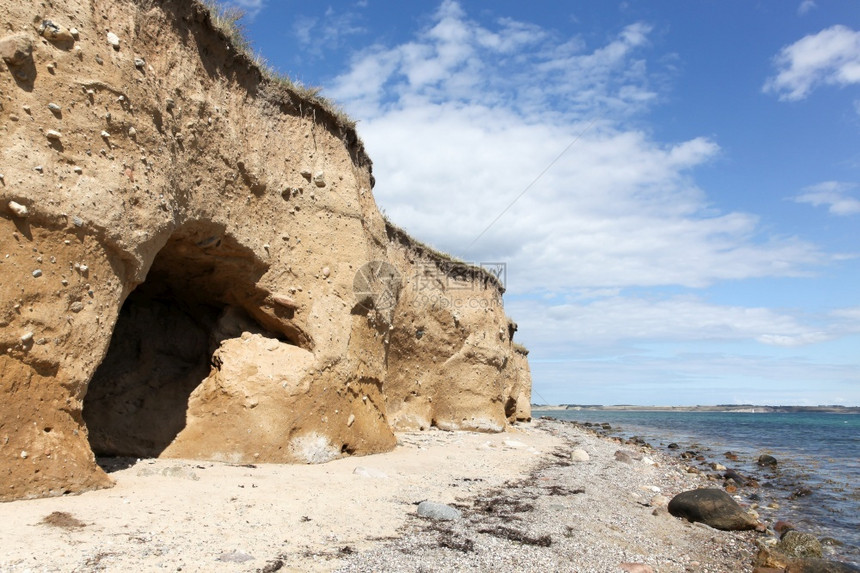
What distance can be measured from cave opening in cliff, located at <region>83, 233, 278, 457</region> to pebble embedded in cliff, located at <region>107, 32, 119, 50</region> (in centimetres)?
251

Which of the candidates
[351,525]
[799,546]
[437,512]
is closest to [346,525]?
[351,525]

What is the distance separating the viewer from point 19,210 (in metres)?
5.13

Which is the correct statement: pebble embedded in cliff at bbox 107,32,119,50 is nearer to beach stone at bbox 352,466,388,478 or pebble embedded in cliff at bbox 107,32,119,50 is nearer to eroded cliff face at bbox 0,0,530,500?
eroded cliff face at bbox 0,0,530,500

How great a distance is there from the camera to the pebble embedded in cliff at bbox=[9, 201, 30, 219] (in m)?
5.10

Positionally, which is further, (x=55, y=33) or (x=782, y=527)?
(x=782, y=527)

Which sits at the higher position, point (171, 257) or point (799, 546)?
point (171, 257)

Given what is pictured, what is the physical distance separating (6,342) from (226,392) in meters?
3.22

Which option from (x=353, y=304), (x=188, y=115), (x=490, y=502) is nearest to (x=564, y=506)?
(x=490, y=502)

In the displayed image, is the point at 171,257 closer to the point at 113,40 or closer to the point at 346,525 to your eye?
the point at 113,40

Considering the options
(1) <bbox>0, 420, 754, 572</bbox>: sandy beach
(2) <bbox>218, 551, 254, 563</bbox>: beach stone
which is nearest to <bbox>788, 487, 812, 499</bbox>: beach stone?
(1) <bbox>0, 420, 754, 572</bbox>: sandy beach

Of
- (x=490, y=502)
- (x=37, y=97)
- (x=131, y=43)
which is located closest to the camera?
(x=37, y=97)

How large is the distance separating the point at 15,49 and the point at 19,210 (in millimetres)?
1561

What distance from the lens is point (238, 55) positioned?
857 centimetres

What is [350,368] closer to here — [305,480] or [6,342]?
[305,480]
